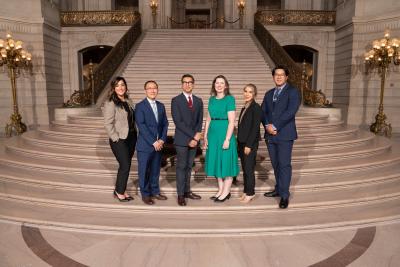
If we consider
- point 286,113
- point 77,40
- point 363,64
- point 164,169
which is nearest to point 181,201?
point 164,169

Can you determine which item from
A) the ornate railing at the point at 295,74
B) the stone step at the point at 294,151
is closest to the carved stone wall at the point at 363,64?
the ornate railing at the point at 295,74

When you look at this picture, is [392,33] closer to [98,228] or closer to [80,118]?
[80,118]

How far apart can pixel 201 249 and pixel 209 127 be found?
1.60m

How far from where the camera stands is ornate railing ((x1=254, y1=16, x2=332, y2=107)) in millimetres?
9391

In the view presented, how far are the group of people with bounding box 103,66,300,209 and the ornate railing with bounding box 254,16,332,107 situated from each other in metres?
5.58

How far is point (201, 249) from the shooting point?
3451 mm

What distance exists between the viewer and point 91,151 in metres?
6.48

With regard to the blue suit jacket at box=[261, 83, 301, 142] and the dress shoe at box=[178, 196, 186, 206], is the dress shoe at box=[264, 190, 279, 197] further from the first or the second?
the dress shoe at box=[178, 196, 186, 206]

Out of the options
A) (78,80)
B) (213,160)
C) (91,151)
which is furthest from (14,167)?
(78,80)

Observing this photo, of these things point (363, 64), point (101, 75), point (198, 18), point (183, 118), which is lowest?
point (183, 118)

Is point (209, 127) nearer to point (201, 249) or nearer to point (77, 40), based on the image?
point (201, 249)

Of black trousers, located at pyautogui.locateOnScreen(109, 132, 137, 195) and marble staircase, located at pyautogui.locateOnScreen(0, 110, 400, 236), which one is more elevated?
black trousers, located at pyautogui.locateOnScreen(109, 132, 137, 195)

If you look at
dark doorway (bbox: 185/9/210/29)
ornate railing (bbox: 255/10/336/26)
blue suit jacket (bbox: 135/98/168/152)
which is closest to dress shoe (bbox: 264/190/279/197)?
blue suit jacket (bbox: 135/98/168/152)

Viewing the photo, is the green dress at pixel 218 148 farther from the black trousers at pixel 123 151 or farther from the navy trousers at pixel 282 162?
the black trousers at pixel 123 151
